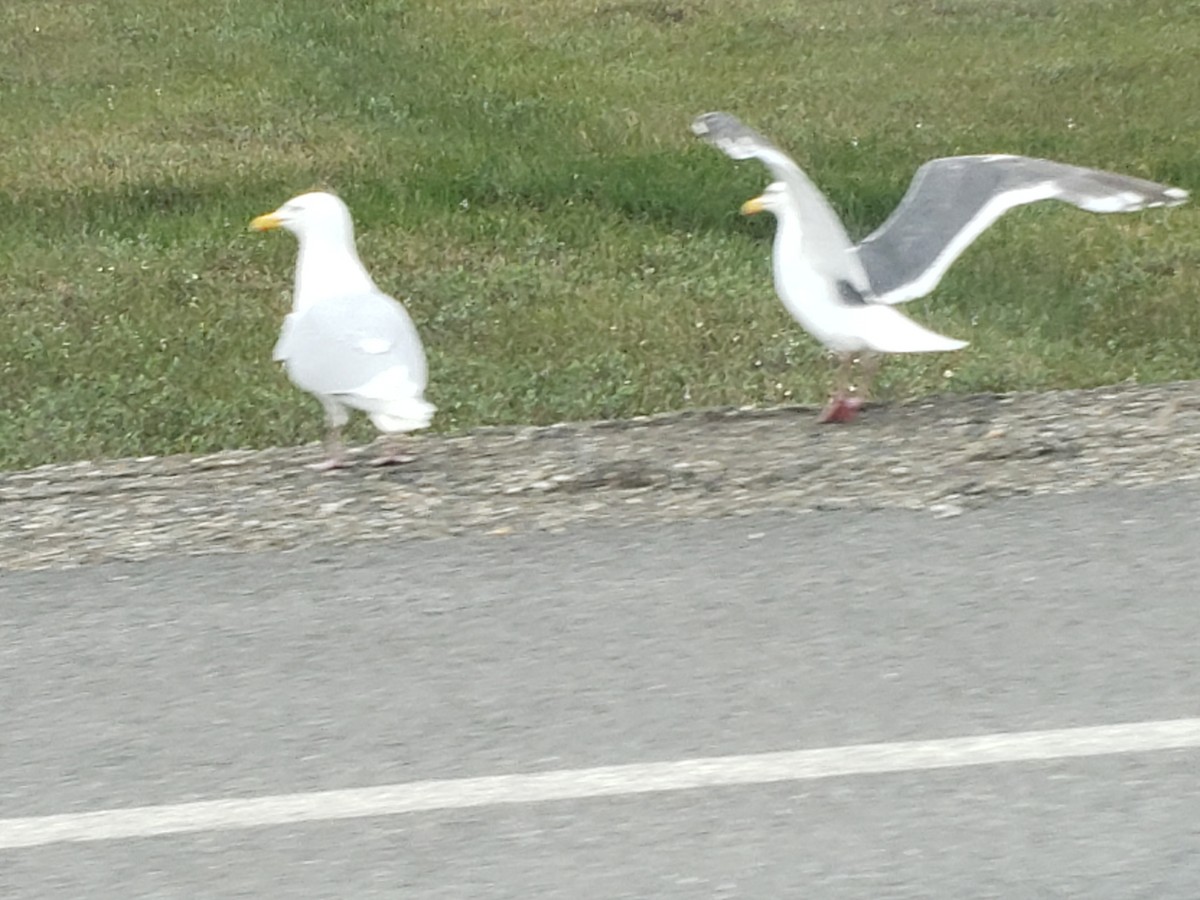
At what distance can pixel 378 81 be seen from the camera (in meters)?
18.9

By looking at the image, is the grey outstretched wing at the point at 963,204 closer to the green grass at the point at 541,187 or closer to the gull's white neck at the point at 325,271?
the gull's white neck at the point at 325,271

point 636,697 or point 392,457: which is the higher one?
point 392,457

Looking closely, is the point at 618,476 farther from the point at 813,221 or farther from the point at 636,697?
the point at 636,697

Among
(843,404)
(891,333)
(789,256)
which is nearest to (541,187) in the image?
(843,404)

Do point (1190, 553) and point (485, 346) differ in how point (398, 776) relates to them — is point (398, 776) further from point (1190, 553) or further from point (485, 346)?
point (485, 346)

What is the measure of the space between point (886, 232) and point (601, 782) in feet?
10.2

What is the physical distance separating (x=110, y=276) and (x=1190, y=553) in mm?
8650

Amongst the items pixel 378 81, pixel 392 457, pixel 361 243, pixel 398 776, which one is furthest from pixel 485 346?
pixel 378 81

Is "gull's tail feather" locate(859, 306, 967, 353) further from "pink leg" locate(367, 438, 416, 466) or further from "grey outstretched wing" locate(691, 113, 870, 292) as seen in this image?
"pink leg" locate(367, 438, 416, 466)

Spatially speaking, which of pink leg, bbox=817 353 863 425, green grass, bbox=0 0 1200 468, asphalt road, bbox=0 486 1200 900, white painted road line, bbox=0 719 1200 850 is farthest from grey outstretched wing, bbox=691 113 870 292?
green grass, bbox=0 0 1200 468

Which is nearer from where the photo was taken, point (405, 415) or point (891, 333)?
point (405, 415)

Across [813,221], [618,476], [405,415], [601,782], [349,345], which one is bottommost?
[601,782]

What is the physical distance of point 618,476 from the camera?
6.28m

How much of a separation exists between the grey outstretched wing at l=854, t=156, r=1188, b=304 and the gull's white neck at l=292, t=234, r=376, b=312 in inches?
65.0
